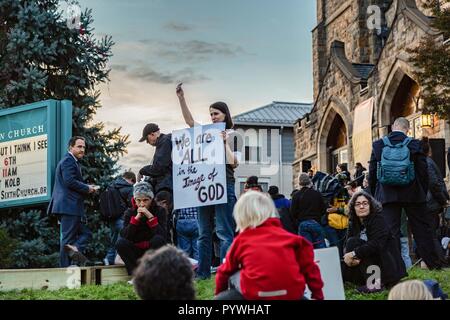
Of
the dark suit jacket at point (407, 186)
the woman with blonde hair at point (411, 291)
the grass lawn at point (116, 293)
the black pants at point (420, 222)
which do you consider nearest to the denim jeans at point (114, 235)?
the grass lawn at point (116, 293)

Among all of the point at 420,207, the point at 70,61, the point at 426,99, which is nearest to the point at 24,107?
the point at 70,61

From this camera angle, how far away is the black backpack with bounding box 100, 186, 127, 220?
39.7ft

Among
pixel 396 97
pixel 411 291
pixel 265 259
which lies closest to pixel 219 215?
pixel 265 259

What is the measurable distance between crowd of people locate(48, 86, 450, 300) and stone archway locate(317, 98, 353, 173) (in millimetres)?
19728

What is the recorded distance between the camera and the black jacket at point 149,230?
384 inches

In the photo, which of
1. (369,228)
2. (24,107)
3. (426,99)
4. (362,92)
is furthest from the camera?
(362,92)

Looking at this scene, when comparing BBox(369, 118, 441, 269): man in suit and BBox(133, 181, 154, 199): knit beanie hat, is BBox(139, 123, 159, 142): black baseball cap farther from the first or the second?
BBox(369, 118, 441, 269): man in suit

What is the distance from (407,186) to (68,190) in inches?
176

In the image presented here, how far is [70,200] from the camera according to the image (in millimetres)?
11062

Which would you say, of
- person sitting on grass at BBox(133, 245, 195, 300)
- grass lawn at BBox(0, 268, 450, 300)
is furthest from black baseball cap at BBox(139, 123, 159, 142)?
person sitting on grass at BBox(133, 245, 195, 300)

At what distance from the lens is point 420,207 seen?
1041 centimetres

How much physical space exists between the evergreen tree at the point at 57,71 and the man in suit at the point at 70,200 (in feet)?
12.5
